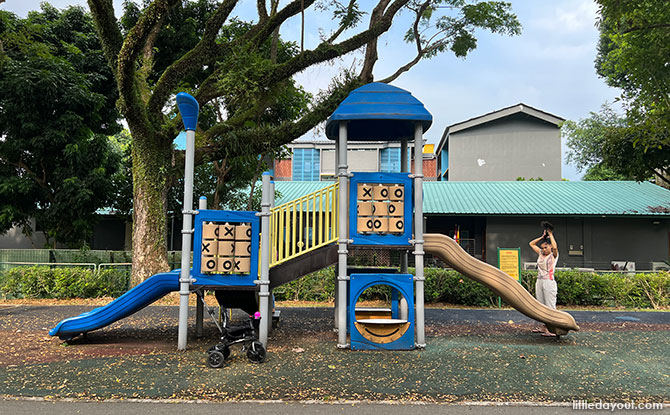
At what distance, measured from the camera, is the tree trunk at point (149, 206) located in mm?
12586

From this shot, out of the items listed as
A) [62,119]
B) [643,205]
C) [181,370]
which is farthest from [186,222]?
[643,205]

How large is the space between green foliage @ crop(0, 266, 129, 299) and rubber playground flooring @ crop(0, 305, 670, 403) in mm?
3731

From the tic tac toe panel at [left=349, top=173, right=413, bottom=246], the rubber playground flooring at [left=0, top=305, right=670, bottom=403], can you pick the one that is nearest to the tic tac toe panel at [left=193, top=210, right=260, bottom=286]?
the rubber playground flooring at [left=0, top=305, right=670, bottom=403]

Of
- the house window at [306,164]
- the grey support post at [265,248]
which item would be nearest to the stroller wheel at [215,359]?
the grey support post at [265,248]

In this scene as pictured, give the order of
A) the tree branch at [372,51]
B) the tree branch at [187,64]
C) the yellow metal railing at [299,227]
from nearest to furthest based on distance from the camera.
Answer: the yellow metal railing at [299,227] < the tree branch at [187,64] < the tree branch at [372,51]

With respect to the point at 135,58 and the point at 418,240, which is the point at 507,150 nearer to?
the point at 418,240

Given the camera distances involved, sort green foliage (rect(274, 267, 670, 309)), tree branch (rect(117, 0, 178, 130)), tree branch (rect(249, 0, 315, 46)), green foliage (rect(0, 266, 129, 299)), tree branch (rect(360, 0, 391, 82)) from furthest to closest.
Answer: tree branch (rect(360, 0, 391, 82)) → green foliage (rect(0, 266, 129, 299)) → tree branch (rect(249, 0, 315, 46)) → green foliage (rect(274, 267, 670, 309)) → tree branch (rect(117, 0, 178, 130))

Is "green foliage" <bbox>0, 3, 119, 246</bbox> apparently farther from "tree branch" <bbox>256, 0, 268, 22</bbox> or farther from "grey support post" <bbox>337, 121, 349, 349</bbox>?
"grey support post" <bbox>337, 121, 349, 349</bbox>

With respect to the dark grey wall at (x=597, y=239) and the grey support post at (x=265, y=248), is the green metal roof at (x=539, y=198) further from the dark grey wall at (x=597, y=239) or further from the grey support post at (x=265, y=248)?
the grey support post at (x=265, y=248)

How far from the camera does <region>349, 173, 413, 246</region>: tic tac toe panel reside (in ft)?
25.1

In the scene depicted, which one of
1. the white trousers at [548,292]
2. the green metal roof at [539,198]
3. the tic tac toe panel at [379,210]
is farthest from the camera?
the green metal roof at [539,198]

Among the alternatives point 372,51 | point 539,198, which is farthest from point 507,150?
point 372,51

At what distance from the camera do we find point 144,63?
14.4m

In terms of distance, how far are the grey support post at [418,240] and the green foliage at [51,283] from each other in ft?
32.6
